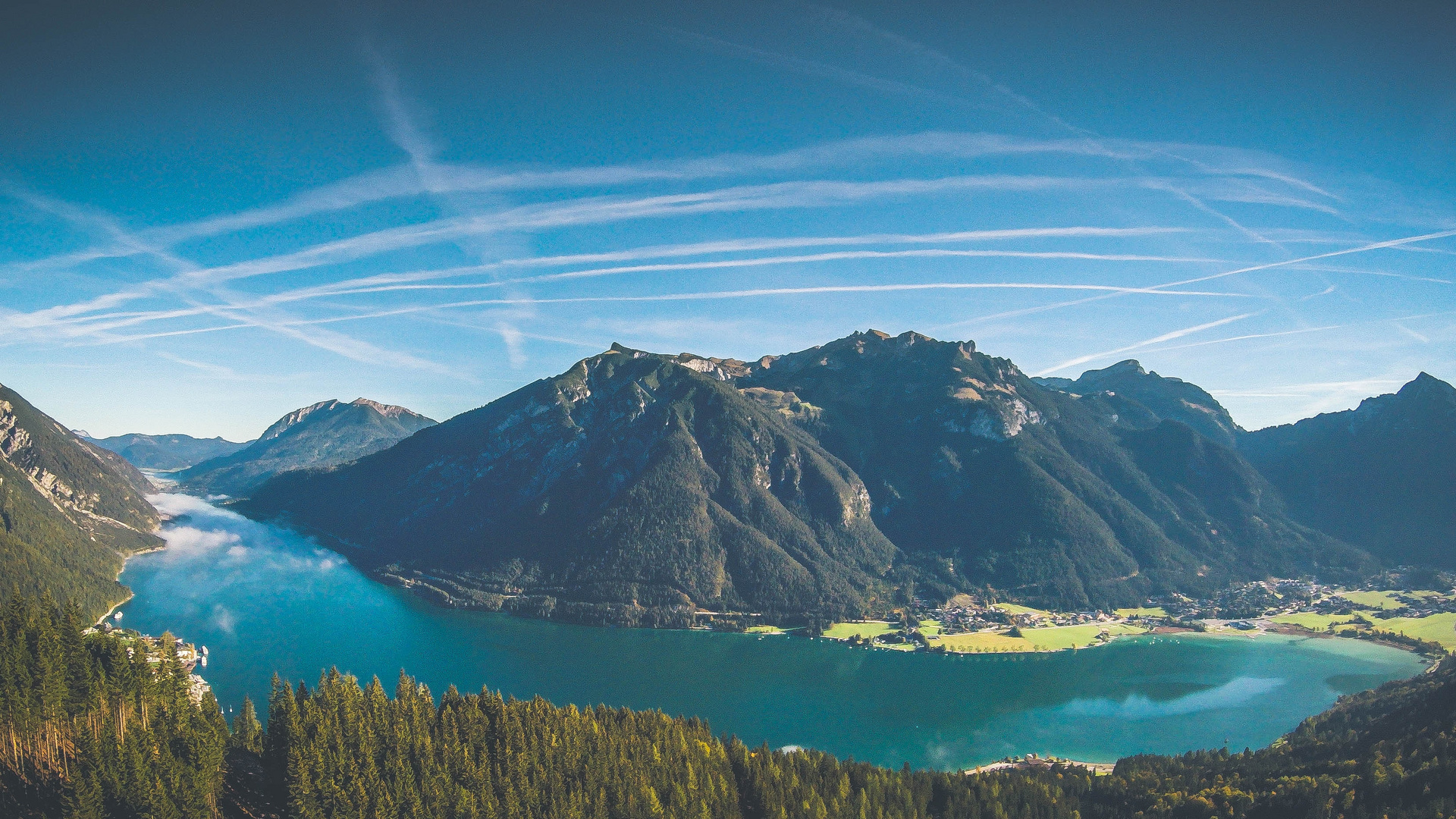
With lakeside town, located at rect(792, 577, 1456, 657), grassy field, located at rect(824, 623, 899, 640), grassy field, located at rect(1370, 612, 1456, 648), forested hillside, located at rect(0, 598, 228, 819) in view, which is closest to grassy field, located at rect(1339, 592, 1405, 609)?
lakeside town, located at rect(792, 577, 1456, 657)

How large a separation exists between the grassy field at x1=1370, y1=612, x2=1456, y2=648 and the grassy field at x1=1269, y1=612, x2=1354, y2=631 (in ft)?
21.5

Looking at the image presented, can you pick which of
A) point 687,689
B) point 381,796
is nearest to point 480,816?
point 381,796

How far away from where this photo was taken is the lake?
356 ft

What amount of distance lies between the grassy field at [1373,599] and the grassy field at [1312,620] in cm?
1542

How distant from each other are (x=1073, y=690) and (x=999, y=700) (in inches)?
661

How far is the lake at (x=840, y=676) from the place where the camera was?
10862cm

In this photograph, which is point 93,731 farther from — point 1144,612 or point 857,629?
point 1144,612

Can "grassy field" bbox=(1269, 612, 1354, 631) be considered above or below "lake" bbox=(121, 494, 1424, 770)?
above

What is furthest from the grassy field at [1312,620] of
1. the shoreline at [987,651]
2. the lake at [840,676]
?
the lake at [840,676]

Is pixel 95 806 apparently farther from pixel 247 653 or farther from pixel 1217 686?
pixel 1217 686

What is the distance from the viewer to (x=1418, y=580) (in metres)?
200

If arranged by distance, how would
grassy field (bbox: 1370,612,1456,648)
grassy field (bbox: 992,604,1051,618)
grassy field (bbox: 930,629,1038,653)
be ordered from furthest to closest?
grassy field (bbox: 992,604,1051,618) → grassy field (bbox: 930,629,1038,653) → grassy field (bbox: 1370,612,1456,648)

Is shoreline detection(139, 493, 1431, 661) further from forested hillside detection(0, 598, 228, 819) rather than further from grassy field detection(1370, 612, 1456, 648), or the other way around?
forested hillside detection(0, 598, 228, 819)

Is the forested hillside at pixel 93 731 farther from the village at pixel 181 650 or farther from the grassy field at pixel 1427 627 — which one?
the grassy field at pixel 1427 627
